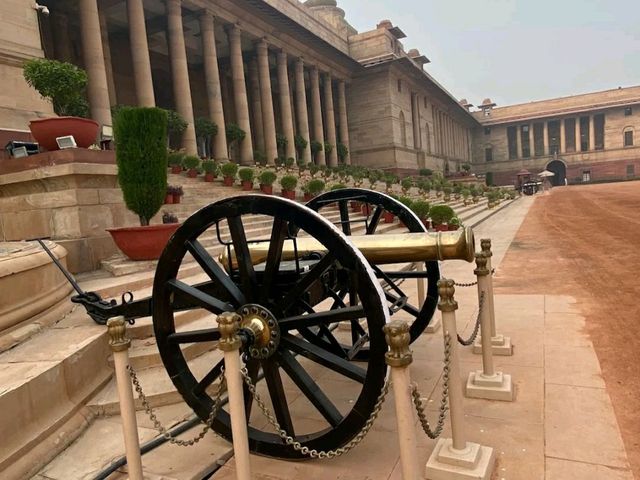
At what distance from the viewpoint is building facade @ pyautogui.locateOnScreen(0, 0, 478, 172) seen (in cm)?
1620

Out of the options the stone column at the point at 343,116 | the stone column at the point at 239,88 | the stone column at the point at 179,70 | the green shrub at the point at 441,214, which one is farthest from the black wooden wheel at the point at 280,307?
the stone column at the point at 343,116

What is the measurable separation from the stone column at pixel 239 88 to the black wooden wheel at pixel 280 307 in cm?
2208

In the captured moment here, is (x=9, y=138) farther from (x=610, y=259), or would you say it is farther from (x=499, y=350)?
(x=610, y=259)

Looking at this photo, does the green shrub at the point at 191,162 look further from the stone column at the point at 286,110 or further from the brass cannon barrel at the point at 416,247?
the stone column at the point at 286,110

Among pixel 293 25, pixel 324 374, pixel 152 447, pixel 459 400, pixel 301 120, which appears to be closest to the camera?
pixel 459 400

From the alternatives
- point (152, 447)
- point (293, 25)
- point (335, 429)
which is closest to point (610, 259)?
point (335, 429)

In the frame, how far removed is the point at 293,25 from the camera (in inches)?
1066

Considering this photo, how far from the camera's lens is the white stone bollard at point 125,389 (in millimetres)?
2430

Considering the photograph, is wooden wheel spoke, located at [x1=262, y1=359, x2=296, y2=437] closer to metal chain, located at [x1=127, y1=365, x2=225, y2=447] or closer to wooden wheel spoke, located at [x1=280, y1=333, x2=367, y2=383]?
wooden wheel spoke, located at [x1=280, y1=333, x2=367, y2=383]

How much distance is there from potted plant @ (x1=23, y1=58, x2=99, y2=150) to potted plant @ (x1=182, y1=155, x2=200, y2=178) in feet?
18.2

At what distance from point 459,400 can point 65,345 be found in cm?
306

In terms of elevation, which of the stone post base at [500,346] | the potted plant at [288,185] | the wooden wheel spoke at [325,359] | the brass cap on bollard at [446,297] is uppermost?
the potted plant at [288,185]

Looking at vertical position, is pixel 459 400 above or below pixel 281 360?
below

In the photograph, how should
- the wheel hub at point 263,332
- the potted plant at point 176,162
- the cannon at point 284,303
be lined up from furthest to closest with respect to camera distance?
the potted plant at point 176,162, the wheel hub at point 263,332, the cannon at point 284,303
